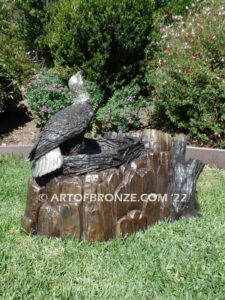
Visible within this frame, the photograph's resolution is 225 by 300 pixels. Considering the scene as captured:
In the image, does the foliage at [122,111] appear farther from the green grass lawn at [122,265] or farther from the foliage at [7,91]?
the green grass lawn at [122,265]

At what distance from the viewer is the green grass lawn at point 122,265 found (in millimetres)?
1947

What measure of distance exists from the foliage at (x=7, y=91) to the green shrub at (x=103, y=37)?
1.16 m

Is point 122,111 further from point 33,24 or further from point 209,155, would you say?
point 33,24

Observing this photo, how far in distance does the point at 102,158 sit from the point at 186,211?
3.63 ft

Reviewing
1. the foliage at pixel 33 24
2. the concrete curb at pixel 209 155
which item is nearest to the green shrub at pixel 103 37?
the foliage at pixel 33 24

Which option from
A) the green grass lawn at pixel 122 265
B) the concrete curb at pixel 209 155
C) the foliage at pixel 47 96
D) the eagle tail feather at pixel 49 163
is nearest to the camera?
the green grass lawn at pixel 122 265

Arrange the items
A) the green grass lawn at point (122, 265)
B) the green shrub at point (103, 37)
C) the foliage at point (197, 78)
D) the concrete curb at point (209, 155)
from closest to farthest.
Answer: the green grass lawn at point (122, 265), the concrete curb at point (209, 155), the foliage at point (197, 78), the green shrub at point (103, 37)

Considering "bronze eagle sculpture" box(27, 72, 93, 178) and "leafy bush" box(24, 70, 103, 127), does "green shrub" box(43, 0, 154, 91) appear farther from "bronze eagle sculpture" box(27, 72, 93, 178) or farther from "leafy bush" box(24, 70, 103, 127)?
"bronze eagle sculpture" box(27, 72, 93, 178)

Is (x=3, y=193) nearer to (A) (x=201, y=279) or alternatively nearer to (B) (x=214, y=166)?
(A) (x=201, y=279)

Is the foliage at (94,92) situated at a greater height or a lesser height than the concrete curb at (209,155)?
greater

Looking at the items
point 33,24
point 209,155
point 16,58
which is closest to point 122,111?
point 209,155

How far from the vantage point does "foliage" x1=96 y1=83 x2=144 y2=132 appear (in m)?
5.72

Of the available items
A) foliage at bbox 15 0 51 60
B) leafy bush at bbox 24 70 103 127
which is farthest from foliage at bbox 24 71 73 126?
foliage at bbox 15 0 51 60

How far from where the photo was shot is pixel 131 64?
6449 mm
